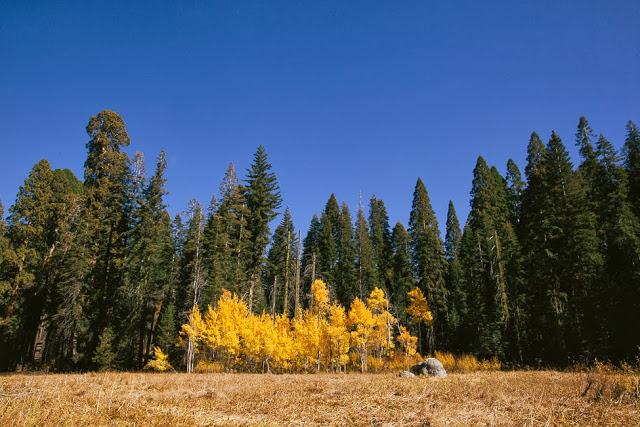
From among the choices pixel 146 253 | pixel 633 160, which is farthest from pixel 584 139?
pixel 146 253

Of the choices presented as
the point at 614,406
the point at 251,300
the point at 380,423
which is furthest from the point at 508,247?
the point at 380,423

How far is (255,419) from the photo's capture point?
6750mm

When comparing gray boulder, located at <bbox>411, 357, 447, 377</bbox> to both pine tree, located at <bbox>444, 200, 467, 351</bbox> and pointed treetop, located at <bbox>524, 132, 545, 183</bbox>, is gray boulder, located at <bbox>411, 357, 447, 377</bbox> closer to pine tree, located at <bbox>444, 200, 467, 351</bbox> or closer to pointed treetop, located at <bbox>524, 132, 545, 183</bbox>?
pine tree, located at <bbox>444, 200, 467, 351</bbox>

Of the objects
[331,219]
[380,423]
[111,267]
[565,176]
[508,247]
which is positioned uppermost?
[331,219]

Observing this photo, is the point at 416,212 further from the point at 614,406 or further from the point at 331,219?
the point at 614,406

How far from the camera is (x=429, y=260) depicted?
36.3 m

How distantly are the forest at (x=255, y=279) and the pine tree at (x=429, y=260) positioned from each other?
1.11 ft

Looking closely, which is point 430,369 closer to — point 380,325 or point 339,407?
point 380,325

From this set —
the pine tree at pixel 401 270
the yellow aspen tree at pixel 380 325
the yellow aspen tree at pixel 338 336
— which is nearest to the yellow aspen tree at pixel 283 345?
the yellow aspen tree at pixel 338 336

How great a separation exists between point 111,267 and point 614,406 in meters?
28.4

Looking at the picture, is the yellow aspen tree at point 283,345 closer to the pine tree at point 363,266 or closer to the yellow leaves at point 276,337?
the yellow leaves at point 276,337

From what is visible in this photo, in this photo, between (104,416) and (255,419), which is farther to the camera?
(255,419)

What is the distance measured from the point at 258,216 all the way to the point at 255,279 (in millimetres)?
6027

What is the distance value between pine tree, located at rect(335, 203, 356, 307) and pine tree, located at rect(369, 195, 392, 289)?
3.10 m
